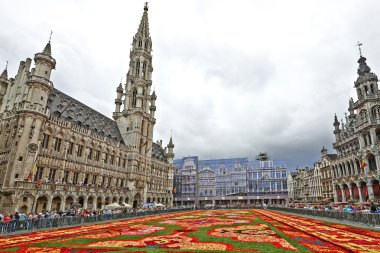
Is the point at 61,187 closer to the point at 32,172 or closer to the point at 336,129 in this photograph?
the point at 32,172

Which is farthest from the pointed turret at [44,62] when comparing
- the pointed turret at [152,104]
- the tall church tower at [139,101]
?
the pointed turret at [152,104]

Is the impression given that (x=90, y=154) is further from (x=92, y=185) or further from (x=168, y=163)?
(x=168, y=163)

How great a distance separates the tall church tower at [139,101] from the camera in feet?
238

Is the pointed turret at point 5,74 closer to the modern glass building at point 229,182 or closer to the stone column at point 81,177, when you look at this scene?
the stone column at point 81,177

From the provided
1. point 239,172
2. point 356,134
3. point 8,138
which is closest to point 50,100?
point 8,138

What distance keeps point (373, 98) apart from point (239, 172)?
6043cm

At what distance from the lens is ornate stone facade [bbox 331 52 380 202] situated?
4903cm

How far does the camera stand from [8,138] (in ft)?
134

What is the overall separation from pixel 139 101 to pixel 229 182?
55.2 metres

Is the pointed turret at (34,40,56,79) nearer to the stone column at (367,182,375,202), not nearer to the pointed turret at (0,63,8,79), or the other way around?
the pointed turret at (0,63,8,79)

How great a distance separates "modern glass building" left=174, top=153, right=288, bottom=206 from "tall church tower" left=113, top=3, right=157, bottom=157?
36.7m

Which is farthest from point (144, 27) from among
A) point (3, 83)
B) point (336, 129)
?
point (336, 129)

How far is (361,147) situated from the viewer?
52.7m

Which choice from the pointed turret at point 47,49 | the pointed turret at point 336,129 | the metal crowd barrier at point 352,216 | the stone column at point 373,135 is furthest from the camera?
the pointed turret at point 336,129
